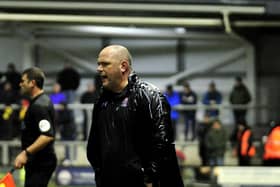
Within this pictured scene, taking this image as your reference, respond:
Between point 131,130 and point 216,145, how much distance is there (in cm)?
965

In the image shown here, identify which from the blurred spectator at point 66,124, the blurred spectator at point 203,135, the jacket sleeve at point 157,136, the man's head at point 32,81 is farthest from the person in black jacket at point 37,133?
the blurred spectator at point 66,124

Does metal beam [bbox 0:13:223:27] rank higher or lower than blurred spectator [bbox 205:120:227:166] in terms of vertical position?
higher

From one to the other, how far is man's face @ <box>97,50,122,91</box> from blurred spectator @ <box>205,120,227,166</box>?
9459mm

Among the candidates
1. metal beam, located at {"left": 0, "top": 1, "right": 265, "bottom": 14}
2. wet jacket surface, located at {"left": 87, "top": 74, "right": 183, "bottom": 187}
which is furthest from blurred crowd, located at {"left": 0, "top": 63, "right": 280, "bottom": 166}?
wet jacket surface, located at {"left": 87, "top": 74, "right": 183, "bottom": 187}

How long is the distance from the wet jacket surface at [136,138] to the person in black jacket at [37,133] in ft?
6.01

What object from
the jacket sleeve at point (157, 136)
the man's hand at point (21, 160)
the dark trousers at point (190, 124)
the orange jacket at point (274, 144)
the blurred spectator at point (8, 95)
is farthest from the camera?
the blurred spectator at point (8, 95)

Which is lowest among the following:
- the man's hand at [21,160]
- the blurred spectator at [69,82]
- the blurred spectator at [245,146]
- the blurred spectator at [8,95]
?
the blurred spectator at [245,146]

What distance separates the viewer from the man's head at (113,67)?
16.7 feet

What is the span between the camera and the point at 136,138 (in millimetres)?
5191

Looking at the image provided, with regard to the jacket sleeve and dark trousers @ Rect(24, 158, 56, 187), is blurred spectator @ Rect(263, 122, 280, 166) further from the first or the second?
the jacket sleeve

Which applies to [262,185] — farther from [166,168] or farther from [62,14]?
[62,14]

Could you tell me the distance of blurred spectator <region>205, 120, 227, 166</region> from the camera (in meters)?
14.5

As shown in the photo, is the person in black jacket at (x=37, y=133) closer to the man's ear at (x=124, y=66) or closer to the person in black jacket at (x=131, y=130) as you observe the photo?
the person in black jacket at (x=131, y=130)

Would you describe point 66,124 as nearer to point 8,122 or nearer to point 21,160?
point 8,122
